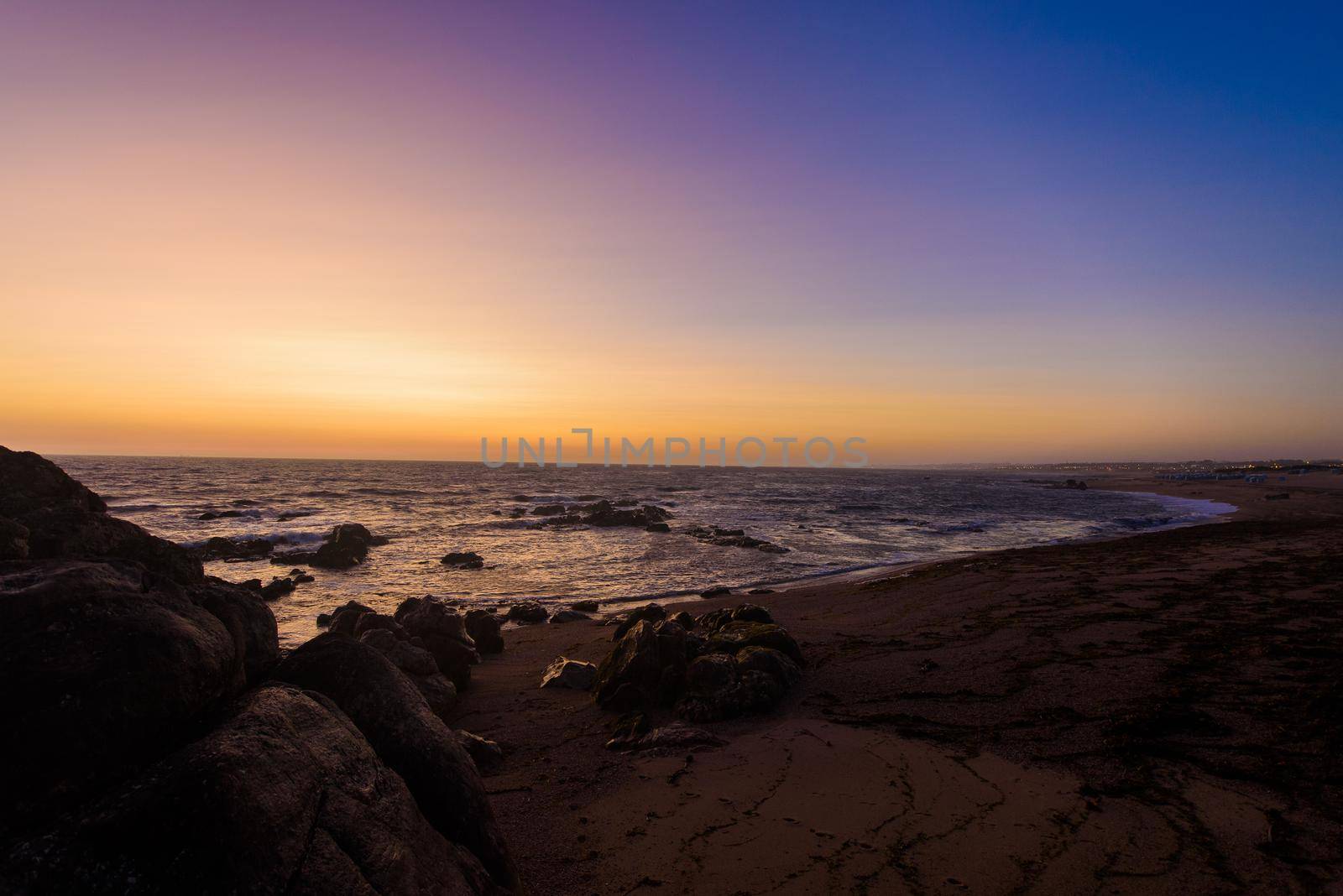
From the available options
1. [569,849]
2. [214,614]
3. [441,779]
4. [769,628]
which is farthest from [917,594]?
[214,614]

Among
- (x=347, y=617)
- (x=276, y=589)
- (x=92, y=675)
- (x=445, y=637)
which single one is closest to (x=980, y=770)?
(x=92, y=675)

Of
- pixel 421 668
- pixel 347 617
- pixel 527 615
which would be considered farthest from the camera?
pixel 527 615

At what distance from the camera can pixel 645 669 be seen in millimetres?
8773

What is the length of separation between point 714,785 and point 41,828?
512cm

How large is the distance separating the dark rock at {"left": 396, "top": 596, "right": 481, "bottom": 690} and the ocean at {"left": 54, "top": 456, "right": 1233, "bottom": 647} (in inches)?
149

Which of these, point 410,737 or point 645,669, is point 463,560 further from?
point 410,737

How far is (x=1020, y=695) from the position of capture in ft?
26.4

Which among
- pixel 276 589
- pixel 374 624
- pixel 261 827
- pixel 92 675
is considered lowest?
pixel 276 589

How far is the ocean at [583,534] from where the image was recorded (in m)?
20.3

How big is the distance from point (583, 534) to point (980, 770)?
30.7 metres

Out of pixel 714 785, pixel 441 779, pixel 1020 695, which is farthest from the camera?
pixel 1020 695

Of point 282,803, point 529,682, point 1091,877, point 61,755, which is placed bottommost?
point 529,682

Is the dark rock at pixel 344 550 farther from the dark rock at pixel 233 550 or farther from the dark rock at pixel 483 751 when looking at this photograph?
the dark rock at pixel 483 751

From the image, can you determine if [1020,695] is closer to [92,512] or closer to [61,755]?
[61,755]
